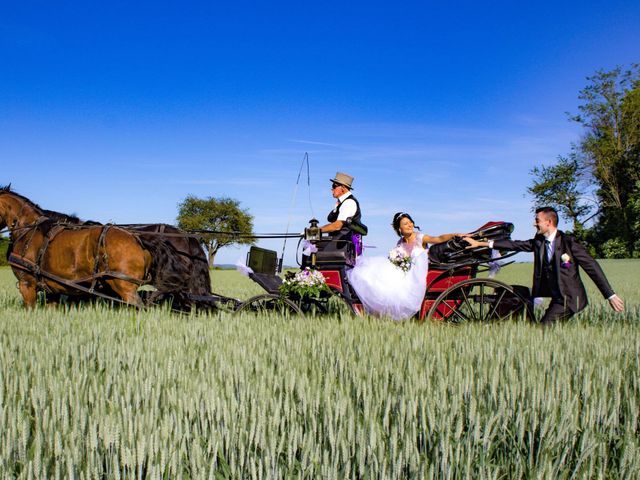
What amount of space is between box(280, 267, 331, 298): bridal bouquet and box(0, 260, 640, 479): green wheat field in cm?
111

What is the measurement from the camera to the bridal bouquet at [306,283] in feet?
22.3

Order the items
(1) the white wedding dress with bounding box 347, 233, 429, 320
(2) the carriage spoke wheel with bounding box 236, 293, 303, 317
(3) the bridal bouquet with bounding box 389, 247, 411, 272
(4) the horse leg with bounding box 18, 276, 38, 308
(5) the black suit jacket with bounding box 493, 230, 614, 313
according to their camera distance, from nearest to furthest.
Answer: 1. (5) the black suit jacket with bounding box 493, 230, 614, 313
2. (1) the white wedding dress with bounding box 347, 233, 429, 320
3. (3) the bridal bouquet with bounding box 389, 247, 411, 272
4. (2) the carriage spoke wheel with bounding box 236, 293, 303, 317
5. (4) the horse leg with bounding box 18, 276, 38, 308

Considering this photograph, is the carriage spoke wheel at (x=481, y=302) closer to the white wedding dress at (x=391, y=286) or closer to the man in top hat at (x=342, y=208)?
the white wedding dress at (x=391, y=286)

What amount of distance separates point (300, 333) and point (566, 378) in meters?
2.78

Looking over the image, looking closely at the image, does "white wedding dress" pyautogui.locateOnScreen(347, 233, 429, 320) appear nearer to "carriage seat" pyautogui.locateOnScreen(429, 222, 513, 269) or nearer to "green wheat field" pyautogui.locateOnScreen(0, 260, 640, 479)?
"carriage seat" pyautogui.locateOnScreen(429, 222, 513, 269)

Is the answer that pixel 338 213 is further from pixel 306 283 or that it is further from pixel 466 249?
pixel 466 249

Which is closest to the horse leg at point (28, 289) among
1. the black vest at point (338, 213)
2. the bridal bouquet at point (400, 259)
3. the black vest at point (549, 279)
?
the black vest at point (338, 213)

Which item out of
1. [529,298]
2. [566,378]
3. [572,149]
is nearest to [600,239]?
[572,149]

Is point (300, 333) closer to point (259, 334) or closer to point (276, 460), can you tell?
point (259, 334)

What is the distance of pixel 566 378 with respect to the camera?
12.3 feet

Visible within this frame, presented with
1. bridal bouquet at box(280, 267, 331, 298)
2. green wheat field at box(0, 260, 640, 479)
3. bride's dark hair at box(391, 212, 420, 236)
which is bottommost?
green wheat field at box(0, 260, 640, 479)

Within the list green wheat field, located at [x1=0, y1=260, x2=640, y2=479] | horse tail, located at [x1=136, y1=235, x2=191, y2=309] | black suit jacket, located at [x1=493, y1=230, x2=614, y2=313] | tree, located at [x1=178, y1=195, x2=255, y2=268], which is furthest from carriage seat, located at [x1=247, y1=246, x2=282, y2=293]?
tree, located at [x1=178, y1=195, x2=255, y2=268]

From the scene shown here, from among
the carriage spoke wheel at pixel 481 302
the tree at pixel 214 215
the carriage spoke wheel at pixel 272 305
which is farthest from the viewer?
the tree at pixel 214 215

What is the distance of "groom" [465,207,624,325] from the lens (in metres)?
6.40
